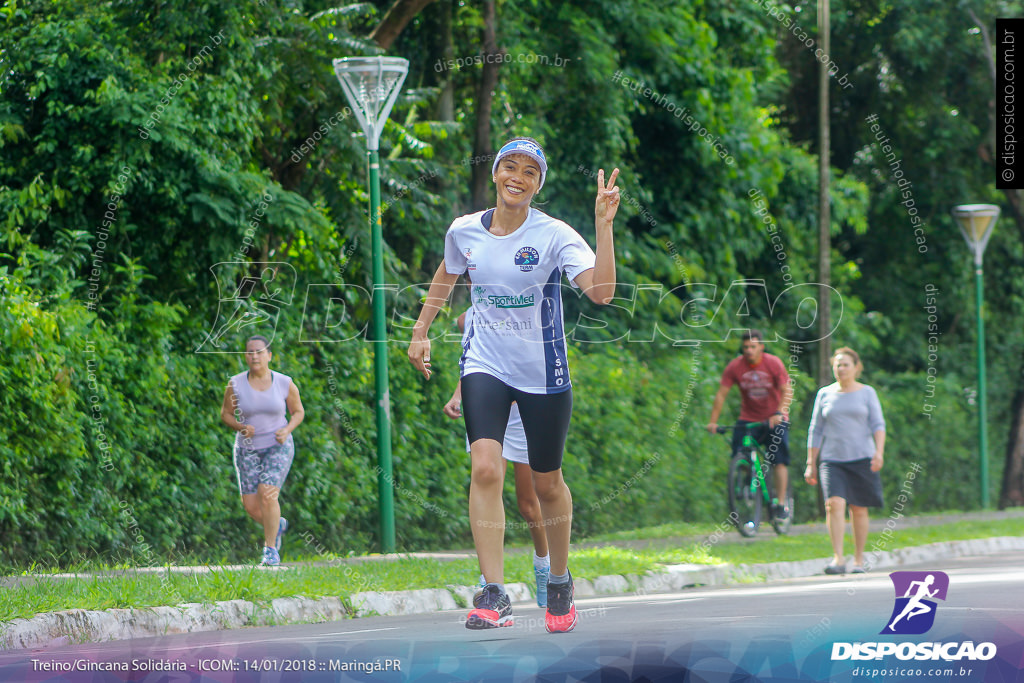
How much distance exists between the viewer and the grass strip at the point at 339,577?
7652 millimetres

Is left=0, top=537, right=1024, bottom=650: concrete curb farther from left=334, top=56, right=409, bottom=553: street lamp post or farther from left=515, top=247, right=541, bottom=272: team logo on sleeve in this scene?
left=515, top=247, right=541, bottom=272: team logo on sleeve

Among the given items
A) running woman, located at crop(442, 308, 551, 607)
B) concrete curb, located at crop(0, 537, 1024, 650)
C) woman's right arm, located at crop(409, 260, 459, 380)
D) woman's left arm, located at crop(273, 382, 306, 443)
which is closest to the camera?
woman's right arm, located at crop(409, 260, 459, 380)

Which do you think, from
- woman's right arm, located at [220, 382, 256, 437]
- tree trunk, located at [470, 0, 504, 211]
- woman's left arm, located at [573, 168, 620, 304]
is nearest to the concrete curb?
woman's right arm, located at [220, 382, 256, 437]

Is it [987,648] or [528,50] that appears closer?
[987,648]

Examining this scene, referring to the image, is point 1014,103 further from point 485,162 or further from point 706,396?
point 485,162

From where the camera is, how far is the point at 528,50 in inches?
711

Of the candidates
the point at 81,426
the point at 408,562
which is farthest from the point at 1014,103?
the point at 81,426

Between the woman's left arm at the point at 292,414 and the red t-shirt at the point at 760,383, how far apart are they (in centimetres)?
521

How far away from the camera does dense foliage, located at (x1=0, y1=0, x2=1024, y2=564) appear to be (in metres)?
11.0

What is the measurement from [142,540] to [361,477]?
2761 millimetres

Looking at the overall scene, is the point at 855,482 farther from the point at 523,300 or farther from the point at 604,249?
the point at 604,249

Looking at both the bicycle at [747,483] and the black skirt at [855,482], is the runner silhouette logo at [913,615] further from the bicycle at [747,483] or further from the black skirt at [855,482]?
the bicycle at [747,483]

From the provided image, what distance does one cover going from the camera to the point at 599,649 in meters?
6.07

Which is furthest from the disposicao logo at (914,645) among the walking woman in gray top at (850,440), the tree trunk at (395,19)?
the tree trunk at (395,19)
